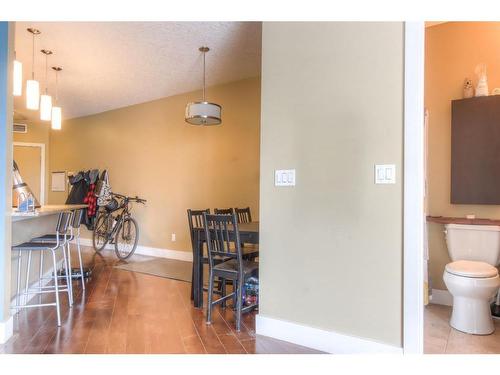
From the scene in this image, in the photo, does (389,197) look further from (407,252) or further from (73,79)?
(73,79)

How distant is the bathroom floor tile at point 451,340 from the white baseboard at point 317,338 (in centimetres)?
45

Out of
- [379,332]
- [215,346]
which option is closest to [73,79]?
[215,346]

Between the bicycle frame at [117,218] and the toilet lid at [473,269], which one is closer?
the toilet lid at [473,269]

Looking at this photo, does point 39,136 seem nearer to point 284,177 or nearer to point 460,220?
point 284,177

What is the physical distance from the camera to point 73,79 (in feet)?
14.5

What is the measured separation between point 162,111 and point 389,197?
4250 millimetres

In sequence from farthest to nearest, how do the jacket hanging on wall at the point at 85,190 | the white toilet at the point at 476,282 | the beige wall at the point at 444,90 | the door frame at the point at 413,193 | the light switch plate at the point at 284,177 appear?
1. the jacket hanging on wall at the point at 85,190
2. the beige wall at the point at 444,90
3. the white toilet at the point at 476,282
4. the light switch plate at the point at 284,177
5. the door frame at the point at 413,193

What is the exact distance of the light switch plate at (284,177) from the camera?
2.22 metres

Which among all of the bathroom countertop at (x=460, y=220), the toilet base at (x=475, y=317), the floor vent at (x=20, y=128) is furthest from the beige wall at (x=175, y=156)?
the toilet base at (x=475, y=317)

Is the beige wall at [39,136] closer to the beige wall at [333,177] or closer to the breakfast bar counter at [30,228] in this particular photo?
the breakfast bar counter at [30,228]

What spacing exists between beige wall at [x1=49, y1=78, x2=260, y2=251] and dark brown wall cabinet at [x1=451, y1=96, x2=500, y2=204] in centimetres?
222

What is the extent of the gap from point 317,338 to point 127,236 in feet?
13.7

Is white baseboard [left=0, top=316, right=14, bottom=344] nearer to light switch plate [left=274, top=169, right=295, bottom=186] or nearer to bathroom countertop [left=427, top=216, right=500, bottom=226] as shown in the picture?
light switch plate [left=274, top=169, right=295, bottom=186]

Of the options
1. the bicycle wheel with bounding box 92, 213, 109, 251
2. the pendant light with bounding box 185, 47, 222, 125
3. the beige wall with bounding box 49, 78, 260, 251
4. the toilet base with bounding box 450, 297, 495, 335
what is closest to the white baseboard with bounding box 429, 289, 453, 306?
the toilet base with bounding box 450, 297, 495, 335
